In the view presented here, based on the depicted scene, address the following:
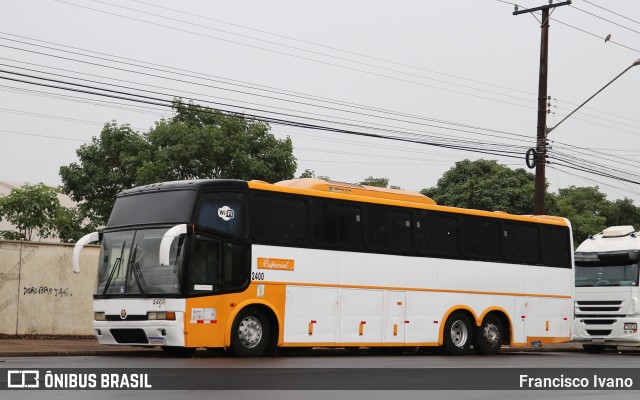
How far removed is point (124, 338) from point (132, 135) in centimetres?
2802

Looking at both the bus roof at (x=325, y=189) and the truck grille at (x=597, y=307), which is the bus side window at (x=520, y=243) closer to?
the bus roof at (x=325, y=189)

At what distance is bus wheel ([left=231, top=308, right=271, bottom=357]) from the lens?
1895 centimetres

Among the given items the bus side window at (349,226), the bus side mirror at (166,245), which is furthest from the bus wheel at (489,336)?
the bus side mirror at (166,245)

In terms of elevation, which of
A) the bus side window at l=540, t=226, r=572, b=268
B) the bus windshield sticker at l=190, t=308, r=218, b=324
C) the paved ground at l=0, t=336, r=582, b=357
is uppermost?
the bus side window at l=540, t=226, r=572, b=268

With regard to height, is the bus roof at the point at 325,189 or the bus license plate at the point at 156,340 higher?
the bus roof at the point at 325,189

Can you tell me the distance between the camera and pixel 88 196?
45.7 m

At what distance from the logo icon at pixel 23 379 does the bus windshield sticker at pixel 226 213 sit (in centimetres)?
601

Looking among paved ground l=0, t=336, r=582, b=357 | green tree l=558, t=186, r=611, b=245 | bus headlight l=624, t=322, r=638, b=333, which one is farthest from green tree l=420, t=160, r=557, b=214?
paved ground l=0, t=336, r=582, b=357

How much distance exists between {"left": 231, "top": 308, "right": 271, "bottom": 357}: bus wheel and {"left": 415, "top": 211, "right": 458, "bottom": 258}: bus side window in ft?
15.3

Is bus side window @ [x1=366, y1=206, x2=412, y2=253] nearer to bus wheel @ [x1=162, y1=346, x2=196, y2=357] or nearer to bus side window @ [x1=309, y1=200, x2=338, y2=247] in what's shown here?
bus side window @ [x1=309, y1=200, x2=338, y2=247]

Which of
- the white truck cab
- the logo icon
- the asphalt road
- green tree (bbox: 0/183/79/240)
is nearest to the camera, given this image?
the asphalt road

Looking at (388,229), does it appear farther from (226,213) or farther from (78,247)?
(78,247)

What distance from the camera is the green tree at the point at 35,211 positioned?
3572 centimetres

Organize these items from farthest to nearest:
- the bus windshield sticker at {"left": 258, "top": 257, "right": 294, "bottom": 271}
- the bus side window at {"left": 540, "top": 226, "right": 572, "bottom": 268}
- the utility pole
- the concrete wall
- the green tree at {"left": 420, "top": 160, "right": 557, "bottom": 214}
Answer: the green tree at {"left": 420, "top": 160, "right": 557, "bottom": 214} → the utility pole → the bus side window at {"left": 540, "top": 226, "right": 572, "bottom": 268} → the concrete wall → the bus windshield sticker at {"left": 258, "top": 257, "right": 294, "bottom": 271}
